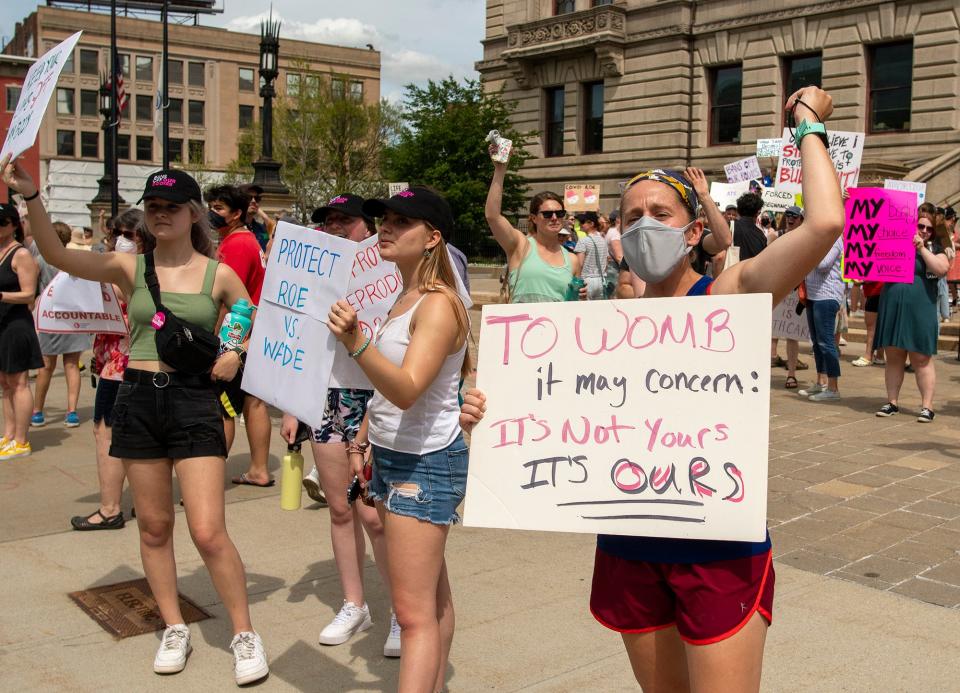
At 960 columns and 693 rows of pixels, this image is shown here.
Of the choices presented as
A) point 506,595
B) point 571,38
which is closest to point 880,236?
point 506,595

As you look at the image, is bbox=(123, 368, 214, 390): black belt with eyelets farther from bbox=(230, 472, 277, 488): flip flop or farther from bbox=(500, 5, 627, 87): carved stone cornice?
bbox=(500, 5, 627, 87): carved stone cornice

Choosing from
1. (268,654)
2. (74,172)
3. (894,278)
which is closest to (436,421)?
(268,654)

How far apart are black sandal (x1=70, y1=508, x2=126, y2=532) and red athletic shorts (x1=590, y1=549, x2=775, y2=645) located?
4145 mm

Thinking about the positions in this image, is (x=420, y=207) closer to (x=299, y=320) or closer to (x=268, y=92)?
(x=299, y=320)

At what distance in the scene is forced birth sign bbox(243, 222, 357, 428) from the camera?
3.43m

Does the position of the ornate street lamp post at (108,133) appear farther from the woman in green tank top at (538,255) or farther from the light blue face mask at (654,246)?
the light blue face mask at (654,246)

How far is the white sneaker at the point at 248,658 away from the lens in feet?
12.9

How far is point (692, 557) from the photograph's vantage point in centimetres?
244

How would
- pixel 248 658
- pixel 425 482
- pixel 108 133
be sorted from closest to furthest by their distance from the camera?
pixel 425 482
pixel 248 658
pixel 108 133

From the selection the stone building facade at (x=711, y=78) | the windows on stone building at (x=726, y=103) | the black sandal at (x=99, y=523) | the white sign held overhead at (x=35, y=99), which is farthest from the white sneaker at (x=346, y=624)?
the windows on stone building at (x=726, y=103)

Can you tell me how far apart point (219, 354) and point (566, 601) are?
2.00 meters

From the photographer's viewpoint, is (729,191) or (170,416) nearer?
(170,416)

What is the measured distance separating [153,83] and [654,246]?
9097 centimetres

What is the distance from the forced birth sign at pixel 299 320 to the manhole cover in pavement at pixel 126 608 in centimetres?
143
